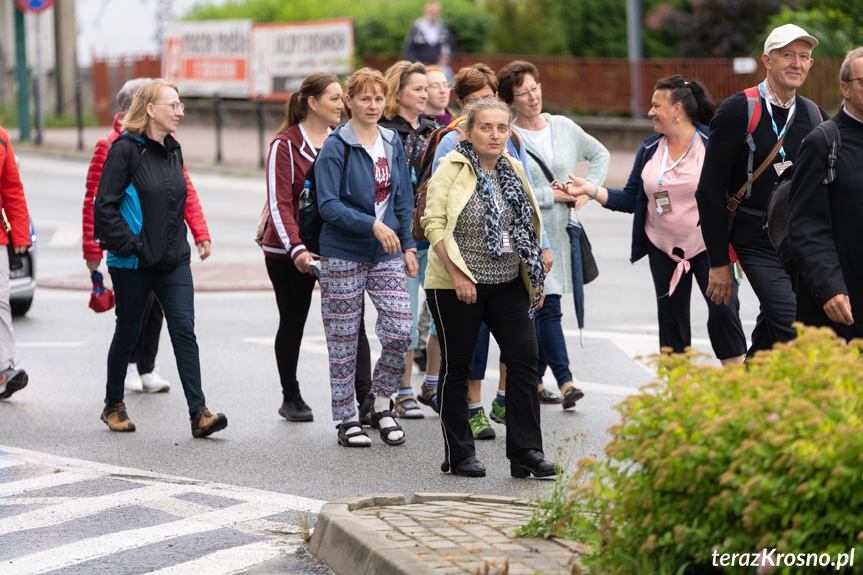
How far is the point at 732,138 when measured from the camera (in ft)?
21.4

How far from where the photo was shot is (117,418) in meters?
8.21

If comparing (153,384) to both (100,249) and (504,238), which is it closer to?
(100,249)

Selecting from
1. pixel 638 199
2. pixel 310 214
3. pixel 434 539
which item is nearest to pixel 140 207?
pixel 310 214

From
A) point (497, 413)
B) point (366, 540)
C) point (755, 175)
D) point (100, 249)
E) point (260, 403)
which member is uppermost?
point (755, 175)

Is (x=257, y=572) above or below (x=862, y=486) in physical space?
below

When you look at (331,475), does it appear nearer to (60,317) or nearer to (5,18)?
(60,317)

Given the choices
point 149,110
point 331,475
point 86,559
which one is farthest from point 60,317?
point 86,559

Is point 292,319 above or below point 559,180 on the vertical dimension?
below

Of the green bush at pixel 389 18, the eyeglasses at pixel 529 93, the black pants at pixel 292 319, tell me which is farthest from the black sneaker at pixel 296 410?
the green bush at pixel 389 18

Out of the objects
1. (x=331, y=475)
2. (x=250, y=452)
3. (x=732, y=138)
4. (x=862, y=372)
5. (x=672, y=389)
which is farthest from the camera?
(x=250, y=452)

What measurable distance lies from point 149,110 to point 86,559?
3.18 metres

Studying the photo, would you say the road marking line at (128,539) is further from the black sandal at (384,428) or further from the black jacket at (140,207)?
the black jacket at (140,207)

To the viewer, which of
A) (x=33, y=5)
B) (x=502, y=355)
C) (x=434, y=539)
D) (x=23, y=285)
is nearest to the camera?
(x=434, y=539)

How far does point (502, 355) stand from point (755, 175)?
149cm
